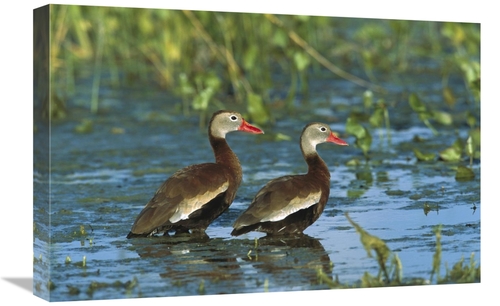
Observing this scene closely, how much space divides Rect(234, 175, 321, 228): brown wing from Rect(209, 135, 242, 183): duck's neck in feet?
1.54

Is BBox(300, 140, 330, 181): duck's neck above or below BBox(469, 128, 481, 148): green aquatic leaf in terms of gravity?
below

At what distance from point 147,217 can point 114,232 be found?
0.34 meters

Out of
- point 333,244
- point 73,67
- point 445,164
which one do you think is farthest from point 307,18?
point 73,67

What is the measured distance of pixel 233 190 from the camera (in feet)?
32.8

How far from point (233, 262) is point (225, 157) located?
1.36 m

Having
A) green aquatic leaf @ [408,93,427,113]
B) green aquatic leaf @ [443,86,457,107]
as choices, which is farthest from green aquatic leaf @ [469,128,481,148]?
green aquatic leaf @ [443,86,457,107]

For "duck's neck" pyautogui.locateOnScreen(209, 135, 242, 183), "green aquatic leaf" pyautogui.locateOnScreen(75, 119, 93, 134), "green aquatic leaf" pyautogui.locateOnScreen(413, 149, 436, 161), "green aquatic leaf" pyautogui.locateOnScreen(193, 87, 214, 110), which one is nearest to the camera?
"duck's neck" pyautogui.locateOnScreen(209, 135, 242, 183)

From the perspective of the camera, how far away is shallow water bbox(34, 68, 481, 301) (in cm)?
894

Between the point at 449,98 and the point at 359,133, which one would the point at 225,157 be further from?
the point at 449,98

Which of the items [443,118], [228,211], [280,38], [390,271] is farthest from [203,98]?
[390,271]

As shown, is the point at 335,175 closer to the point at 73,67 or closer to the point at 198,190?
the point at 198,190

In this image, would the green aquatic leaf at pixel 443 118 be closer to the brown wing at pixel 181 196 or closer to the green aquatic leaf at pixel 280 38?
the green aquatic leaf at pixel 280 38

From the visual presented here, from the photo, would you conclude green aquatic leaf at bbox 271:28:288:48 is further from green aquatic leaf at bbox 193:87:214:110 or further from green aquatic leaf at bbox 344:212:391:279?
green aquatic leaf at bbox 344:212:391:279

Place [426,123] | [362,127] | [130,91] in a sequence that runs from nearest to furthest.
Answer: [362,127]
[426,123]
[130,91]
